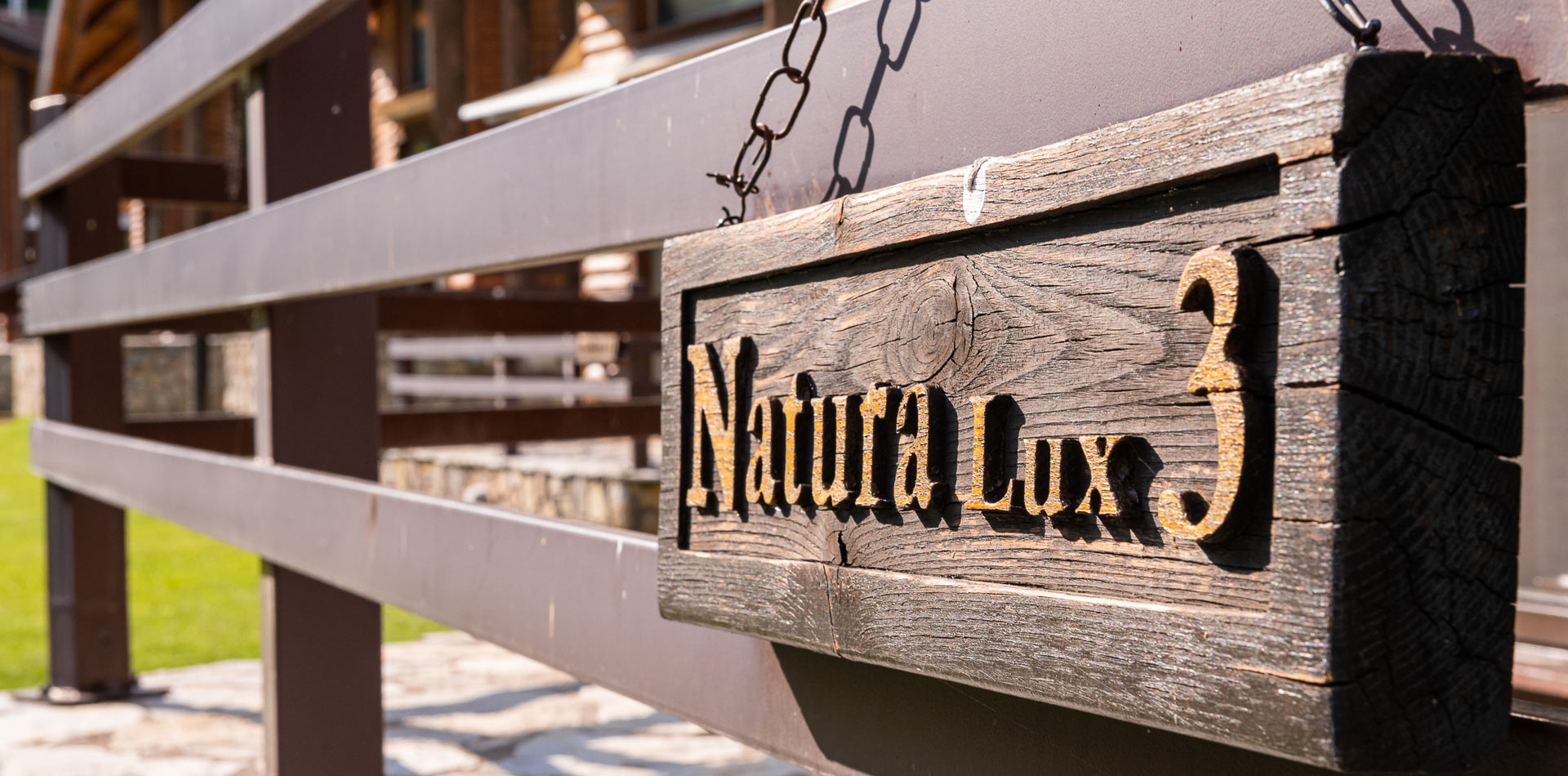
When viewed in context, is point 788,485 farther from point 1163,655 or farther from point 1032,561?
point 1163,655

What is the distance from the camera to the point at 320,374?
93.9 inches

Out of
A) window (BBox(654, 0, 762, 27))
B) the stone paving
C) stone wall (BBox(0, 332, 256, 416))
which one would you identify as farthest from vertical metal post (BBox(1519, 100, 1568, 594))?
stone wall (BBox(0, 332, 256, 416))

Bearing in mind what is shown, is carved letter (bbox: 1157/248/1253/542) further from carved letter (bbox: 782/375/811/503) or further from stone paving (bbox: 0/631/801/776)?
stone paving (bbox: 0/631/801/776)

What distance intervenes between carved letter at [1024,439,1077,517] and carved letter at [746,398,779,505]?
0.89 feet

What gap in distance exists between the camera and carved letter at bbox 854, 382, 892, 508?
0.93 m

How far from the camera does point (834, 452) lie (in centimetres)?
98

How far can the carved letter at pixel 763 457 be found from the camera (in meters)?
1.04

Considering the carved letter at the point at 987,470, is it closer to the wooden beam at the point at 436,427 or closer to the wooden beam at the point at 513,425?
the wooden beam at the point at 436,427

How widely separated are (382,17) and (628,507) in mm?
10416

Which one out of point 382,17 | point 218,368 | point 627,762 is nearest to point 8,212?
point 218,368

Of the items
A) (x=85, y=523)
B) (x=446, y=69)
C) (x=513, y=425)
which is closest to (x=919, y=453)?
(x=513, y=425)

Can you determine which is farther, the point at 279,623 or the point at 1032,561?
the point at 279,623

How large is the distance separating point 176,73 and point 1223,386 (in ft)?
8.71

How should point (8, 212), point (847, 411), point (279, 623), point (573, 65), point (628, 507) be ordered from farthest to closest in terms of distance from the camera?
point (8, 212) → point (573, 65) → point (628, 507) → point (279, 623) → point (847, 411)
